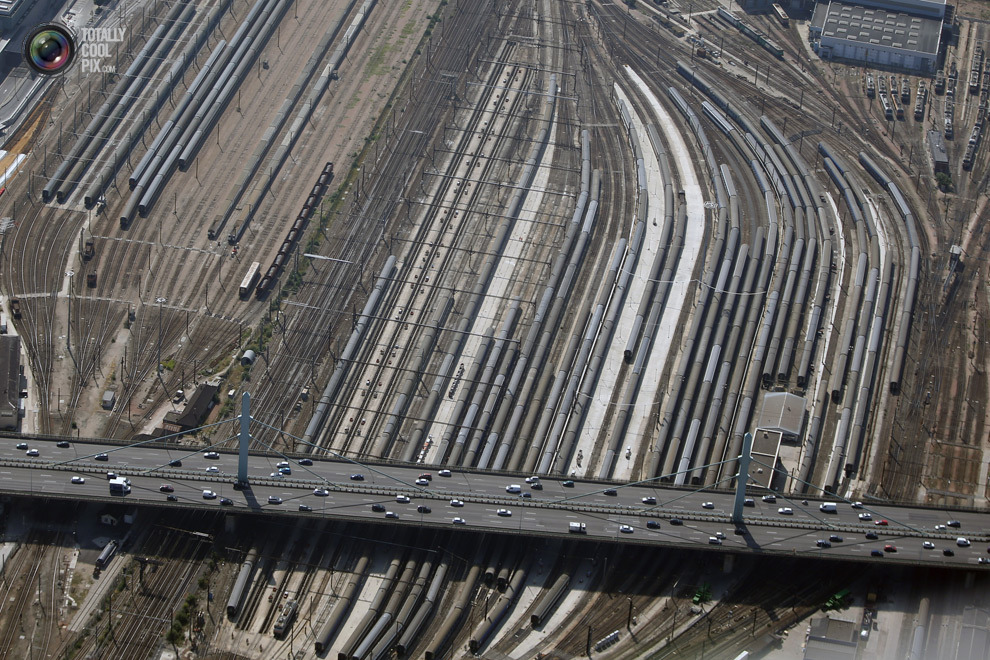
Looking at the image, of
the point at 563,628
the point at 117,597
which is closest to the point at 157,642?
the point at 117,597

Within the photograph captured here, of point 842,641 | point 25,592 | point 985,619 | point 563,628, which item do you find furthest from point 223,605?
point 985,619

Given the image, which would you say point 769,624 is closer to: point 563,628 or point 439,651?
point 563,628

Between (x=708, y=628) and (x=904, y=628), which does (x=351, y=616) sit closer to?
(x=708, y=628)

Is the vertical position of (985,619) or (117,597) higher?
(985,619)

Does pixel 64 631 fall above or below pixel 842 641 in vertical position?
below

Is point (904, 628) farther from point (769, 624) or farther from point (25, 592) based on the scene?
point (25, 592)
